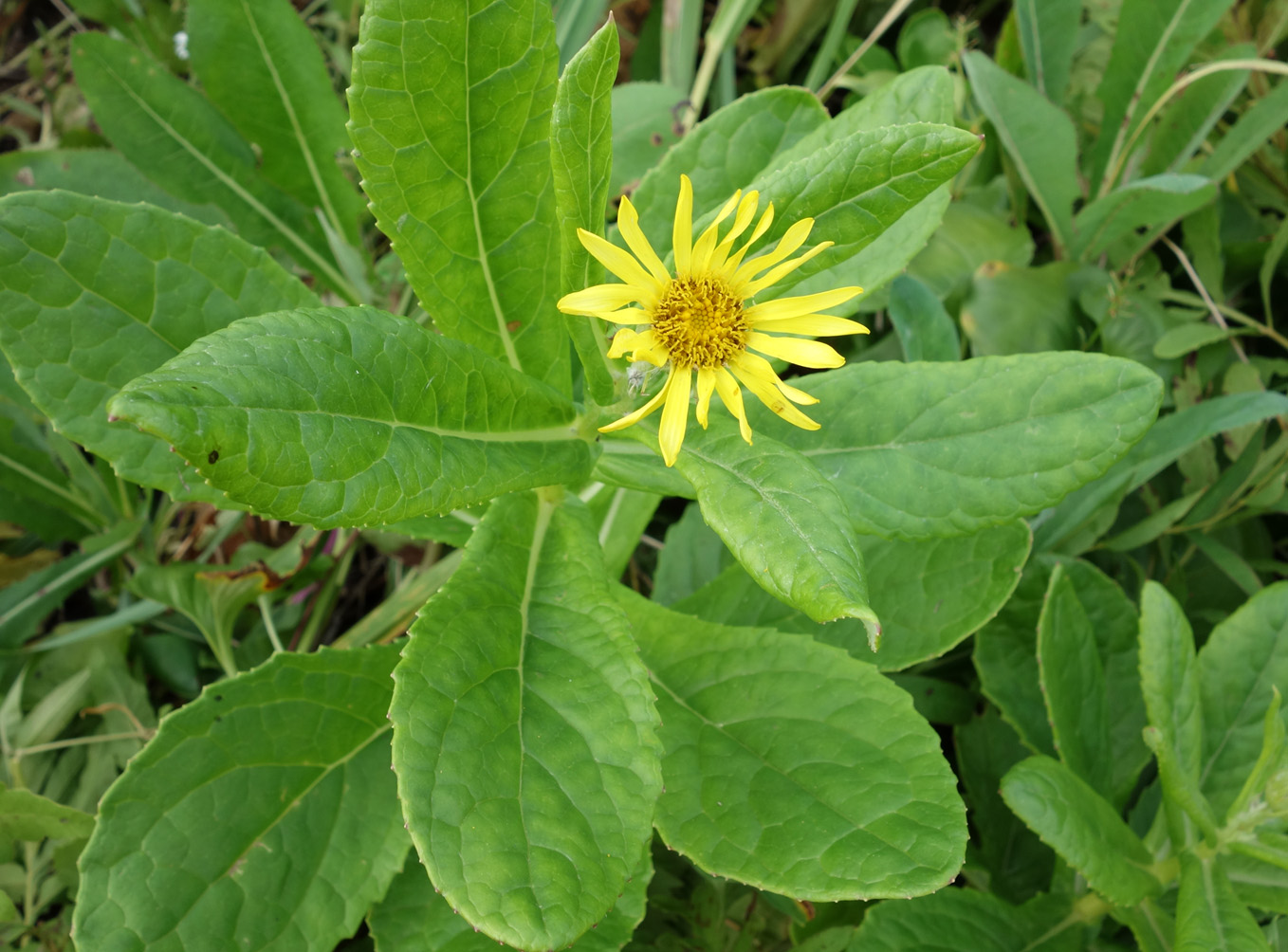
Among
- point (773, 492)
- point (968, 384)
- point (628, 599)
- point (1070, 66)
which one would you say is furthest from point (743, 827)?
point (1070, 66)

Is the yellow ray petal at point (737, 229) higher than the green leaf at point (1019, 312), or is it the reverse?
the yellow ray petal at point (737, 229)

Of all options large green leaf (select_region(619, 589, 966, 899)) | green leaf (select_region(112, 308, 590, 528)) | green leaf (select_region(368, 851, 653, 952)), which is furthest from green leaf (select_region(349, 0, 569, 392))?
green leaf (select_region(368, 851, 653, 952))

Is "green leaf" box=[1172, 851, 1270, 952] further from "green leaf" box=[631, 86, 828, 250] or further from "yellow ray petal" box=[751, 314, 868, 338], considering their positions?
"green leaf" box=[631, 86, 828, 250]

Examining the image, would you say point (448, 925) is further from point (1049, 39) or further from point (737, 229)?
point (1049, 39)

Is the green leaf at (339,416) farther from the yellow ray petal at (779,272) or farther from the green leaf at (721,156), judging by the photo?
the green leaf at (721,156)

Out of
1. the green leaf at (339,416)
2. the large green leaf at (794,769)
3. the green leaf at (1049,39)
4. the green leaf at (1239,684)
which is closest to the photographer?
the green leaf at (339,416)

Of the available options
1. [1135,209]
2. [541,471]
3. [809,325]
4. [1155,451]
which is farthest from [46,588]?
[1135,209]

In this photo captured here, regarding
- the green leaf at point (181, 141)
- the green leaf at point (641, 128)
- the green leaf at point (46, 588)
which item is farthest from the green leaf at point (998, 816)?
the green leaf at point (46, 588)
